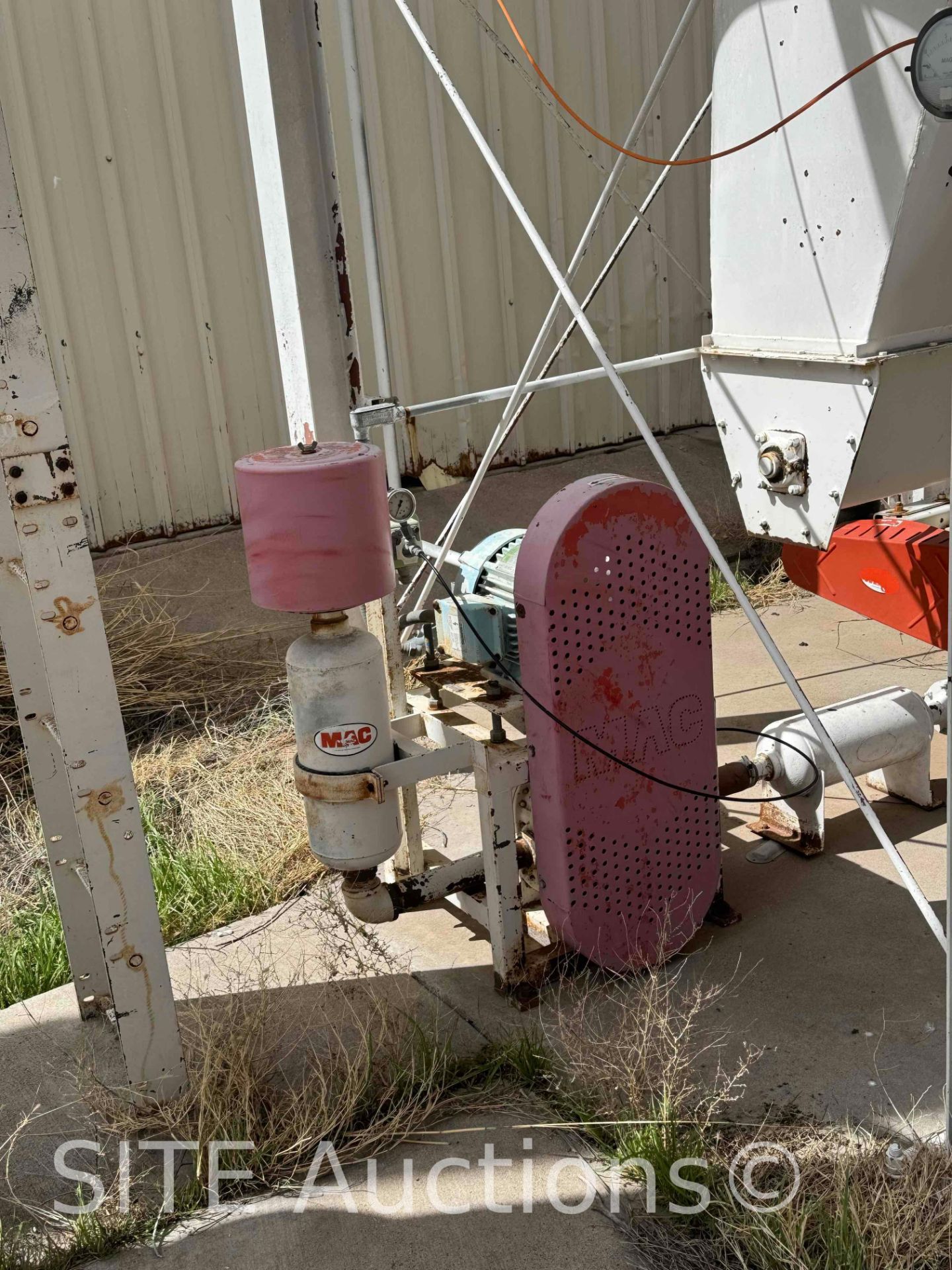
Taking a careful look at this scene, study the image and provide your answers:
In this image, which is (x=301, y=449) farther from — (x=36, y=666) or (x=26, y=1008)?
(x=26, y=1008)

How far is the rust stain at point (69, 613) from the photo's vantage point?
8.76 ft

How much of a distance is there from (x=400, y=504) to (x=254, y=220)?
3.12 metres

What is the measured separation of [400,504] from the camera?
12.2 ft

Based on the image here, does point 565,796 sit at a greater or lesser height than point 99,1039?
greater

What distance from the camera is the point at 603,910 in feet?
11.2

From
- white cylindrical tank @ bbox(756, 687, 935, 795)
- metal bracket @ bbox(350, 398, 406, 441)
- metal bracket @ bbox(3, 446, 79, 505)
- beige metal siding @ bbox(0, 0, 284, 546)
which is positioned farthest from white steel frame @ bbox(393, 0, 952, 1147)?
beige metal siding @ bbox(0, 0, 284, 546)

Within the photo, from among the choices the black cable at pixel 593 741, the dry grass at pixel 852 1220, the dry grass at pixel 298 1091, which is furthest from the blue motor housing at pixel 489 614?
the dry grass at pixel 852 1220

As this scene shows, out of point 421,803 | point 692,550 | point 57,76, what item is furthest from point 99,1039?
point 57,76

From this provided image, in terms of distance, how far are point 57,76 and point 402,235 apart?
5.93ft

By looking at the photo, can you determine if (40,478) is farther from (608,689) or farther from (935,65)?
(935,65)

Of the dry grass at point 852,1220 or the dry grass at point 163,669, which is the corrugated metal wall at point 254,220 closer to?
the dry grass at point 163,669

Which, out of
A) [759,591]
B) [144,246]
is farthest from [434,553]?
[759,591]

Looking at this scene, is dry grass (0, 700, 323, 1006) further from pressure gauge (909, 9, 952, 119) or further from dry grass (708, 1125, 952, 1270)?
pressure gauge (909, 9, 952, 119)

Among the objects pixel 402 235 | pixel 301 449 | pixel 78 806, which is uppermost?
pixel 402 235
